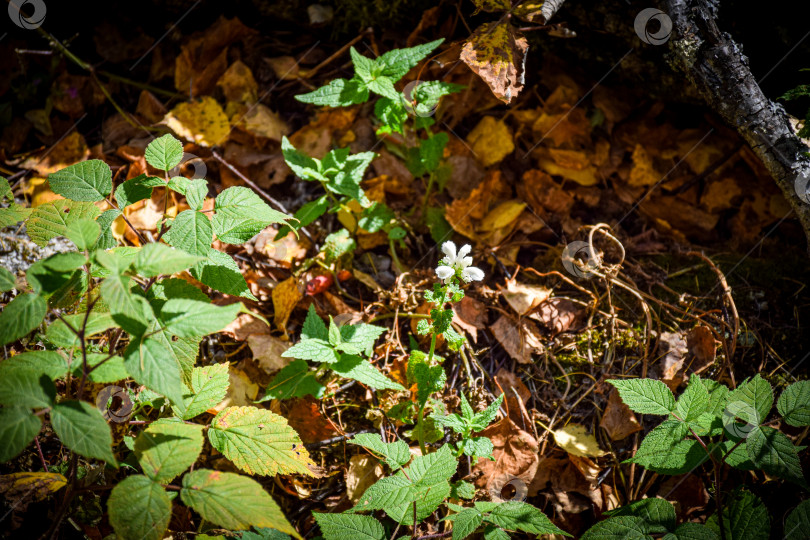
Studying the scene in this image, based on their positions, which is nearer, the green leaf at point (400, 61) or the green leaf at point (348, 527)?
the green leaf at point (348, 527)

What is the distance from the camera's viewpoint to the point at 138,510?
4.67 feet

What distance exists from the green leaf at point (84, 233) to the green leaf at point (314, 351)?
819 mm

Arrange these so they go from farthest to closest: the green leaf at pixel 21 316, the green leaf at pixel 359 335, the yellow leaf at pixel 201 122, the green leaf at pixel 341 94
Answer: the yellow leaf at pixel 201 122 < the green leaf at pixel 341 94 < the green leaf at pixel 359 335 < the green leaf at pixel 21 316

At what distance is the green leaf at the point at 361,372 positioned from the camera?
6.65 feet

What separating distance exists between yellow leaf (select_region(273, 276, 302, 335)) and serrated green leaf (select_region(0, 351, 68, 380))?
3.62ft

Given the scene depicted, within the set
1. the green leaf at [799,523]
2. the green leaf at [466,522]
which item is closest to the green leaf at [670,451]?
the green leaf at [799,523]

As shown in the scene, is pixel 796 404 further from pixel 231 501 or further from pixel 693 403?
pixel 231 501

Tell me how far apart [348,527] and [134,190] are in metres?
1.53

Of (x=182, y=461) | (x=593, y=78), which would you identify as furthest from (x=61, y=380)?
(x=593, y=78)

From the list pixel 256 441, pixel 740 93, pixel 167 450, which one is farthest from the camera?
Result: pixel 740 93

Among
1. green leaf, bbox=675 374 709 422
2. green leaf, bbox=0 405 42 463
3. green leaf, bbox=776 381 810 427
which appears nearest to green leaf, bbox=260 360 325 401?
green leaf, bbox=0 405 42 463

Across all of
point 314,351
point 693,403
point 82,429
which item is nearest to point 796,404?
point 693,403

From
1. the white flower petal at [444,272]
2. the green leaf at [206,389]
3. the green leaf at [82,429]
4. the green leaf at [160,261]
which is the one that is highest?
the green leaf at [160,261]

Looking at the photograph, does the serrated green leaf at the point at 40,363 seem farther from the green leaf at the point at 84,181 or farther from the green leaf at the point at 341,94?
the green leaf at the point at 341,94
